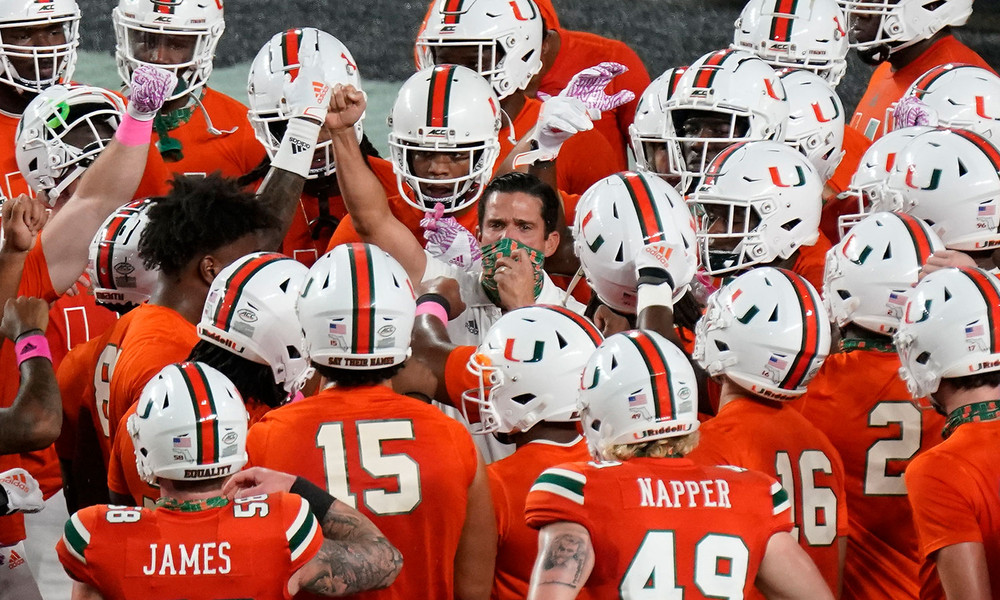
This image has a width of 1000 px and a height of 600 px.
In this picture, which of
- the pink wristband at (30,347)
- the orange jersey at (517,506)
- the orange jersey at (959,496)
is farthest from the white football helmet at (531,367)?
the pink wristband at (30,347)

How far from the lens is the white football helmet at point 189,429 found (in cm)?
325

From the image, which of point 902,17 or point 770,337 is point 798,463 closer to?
point 770,337

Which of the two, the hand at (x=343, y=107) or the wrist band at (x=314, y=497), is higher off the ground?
the hand at (x=343, y=107)

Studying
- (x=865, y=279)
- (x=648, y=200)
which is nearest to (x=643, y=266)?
(x=648, y=200)

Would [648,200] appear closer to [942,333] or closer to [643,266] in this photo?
[643,266]

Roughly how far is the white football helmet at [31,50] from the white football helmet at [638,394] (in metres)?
3.47

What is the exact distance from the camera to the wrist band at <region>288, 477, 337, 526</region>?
3.32 meters

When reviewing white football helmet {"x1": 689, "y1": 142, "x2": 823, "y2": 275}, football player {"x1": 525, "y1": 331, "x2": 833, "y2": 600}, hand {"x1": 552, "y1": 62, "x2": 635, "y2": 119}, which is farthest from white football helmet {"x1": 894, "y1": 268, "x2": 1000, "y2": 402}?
hand {"x1": 552, "y1": 62, "x2": 635, "y2": 119}

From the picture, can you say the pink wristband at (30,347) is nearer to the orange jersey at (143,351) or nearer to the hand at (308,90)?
the orange jersey at (143,351)

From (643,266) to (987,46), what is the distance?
7.05 meters

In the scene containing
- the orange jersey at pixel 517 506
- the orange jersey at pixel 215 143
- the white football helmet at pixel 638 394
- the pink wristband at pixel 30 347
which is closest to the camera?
the white football helmet at pixel 638 394

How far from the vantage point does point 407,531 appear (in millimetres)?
3562

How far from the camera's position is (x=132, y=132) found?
5.01 metres

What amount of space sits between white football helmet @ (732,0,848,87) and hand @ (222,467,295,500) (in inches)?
151
